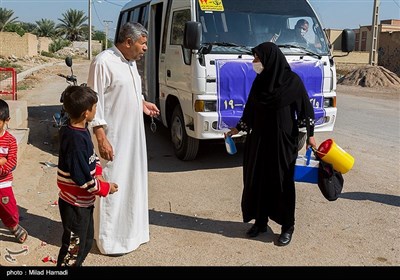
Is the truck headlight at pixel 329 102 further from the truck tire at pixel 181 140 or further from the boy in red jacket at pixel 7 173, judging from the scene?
the boy in red jacket at pixel 7 173

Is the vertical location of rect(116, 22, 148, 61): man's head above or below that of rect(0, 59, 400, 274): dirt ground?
above

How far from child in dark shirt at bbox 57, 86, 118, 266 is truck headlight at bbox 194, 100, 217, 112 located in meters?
2.85

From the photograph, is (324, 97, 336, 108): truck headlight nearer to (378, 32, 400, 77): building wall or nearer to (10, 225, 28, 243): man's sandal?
(10, 225, 28, 243): man's sandal

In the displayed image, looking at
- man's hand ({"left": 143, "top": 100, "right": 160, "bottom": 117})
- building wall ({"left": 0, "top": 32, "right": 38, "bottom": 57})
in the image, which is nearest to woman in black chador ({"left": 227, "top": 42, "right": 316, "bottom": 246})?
man's hand ({"left": 143, "top": 100, "right": 160, "bottom": 117})

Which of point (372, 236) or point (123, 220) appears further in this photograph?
point (372, 236)

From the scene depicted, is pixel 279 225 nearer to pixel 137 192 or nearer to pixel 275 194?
pixel 275 194

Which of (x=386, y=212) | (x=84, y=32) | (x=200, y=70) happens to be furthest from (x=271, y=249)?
(x=84, y=32)

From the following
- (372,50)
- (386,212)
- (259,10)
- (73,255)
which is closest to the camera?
(73,255)

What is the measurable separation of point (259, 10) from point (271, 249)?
3702mm

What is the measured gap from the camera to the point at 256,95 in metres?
4.05

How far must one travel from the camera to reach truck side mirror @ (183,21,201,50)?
18.4 ft

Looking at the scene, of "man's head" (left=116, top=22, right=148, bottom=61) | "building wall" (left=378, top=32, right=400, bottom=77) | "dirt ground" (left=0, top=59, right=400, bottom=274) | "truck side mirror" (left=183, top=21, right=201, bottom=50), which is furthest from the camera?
"building wall" (left=378, top=32, right=400, bottom=77)

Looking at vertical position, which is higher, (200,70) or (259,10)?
(259,10)

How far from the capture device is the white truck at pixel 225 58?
5906mm
